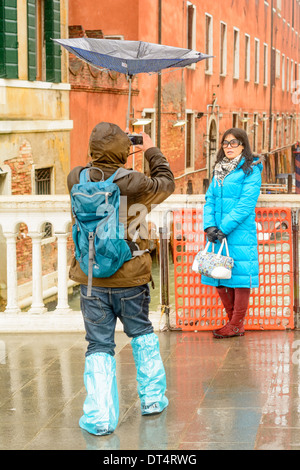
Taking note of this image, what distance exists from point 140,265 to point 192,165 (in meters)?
21.5

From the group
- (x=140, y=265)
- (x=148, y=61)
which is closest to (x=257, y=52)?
(x=148, y=61)

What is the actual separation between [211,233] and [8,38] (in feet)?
27.8

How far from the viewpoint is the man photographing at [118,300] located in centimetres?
393

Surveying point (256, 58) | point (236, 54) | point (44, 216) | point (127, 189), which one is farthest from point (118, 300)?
point (256, 58)

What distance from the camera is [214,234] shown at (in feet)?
18.7

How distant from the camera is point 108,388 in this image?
3.97m

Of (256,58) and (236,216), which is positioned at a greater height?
(256,58)

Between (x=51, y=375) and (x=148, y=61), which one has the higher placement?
(x=148, y=61)

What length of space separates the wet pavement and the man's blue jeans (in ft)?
1.36

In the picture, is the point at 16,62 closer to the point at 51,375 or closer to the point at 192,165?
the point at 51,375

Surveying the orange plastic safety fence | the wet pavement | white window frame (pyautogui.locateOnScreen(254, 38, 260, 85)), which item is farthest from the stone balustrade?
white window frame (pyautogui.locateOnScreen(254, 38, 260, 85))

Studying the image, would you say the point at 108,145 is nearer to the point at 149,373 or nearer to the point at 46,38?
the point at 149,373

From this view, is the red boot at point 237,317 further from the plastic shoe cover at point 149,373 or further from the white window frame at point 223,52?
the white window frame at point 223,52

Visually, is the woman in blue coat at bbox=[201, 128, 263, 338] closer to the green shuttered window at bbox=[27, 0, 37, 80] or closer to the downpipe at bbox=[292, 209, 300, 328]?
the downpipe at bbox=[292, 209, 300, 328]
